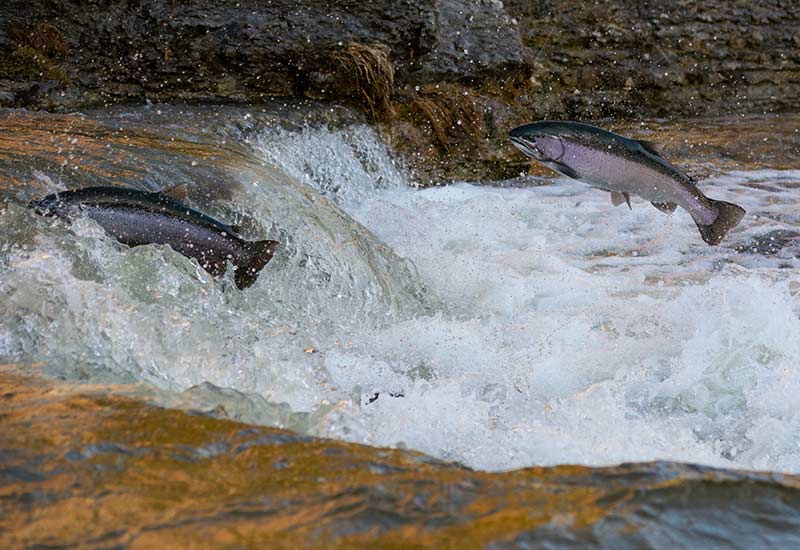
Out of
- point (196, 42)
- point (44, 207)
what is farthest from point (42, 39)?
point (44, 207)

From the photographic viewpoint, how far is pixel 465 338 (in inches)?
153

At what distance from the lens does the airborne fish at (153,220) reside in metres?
3.47

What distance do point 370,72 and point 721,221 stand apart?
3507mm

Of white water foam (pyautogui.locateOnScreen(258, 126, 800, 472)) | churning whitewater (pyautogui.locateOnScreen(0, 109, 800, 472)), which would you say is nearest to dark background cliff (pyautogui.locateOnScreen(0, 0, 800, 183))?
white water foam (pyautogui.locateOnScreen(258, 126, 800, 472))

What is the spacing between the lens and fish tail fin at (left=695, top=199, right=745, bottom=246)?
426 cm

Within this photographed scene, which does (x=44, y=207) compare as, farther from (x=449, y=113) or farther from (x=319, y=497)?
(x=449, y=113)

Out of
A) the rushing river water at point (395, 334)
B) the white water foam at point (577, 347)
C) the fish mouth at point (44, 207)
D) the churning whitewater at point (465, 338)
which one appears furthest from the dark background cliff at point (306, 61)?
the fish mouth at point (44, 207)

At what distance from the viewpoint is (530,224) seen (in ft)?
21.4

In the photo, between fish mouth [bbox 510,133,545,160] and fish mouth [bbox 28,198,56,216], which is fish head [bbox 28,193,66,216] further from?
fish mouth [bbox 510,133,545,160]

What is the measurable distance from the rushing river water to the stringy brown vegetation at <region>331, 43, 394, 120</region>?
859 mm

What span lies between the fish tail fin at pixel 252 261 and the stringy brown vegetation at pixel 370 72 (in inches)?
149

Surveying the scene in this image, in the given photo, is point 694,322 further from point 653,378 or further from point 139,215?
point 139,215

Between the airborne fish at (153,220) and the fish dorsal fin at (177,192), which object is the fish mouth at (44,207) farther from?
the fish dorsal fin at (177,192)

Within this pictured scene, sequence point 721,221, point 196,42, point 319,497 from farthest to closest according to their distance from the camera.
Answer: point 196,42 < point 721,221 < point 319,497
